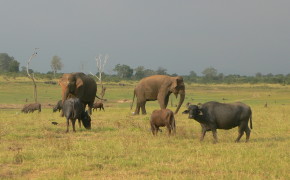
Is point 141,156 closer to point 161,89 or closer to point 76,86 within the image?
point 76,86

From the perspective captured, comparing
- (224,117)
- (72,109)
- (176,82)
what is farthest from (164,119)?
(176,82)

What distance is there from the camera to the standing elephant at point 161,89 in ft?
78.1

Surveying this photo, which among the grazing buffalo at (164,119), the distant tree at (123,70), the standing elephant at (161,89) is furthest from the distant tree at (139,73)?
the grazing buffalo at (164,119)

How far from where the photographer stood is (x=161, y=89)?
946 inches

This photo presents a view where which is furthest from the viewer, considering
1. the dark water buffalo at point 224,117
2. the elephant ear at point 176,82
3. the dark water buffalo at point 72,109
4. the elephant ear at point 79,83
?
the elephant ear at point 176,82

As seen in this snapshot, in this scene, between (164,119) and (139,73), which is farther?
(139,73)

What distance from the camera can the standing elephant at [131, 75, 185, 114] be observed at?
23797 mm

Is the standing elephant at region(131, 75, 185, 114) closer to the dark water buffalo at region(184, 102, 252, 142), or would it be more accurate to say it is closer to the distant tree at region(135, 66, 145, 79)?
the dark water buffalo at region(184, 102, 252, 142)

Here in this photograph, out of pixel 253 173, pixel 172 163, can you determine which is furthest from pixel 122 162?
pixel 253 173

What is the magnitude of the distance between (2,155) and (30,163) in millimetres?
1133

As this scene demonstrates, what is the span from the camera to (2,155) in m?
10.2

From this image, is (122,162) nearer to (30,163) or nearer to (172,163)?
(172,163)

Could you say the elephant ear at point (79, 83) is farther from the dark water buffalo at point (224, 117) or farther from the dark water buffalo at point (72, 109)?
the dark water buffalo at point (224, 117)

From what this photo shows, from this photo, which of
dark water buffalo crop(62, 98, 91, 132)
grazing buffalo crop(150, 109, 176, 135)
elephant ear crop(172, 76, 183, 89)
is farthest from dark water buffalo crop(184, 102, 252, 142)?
elephant ear crop(172, 76, 183, 89)
